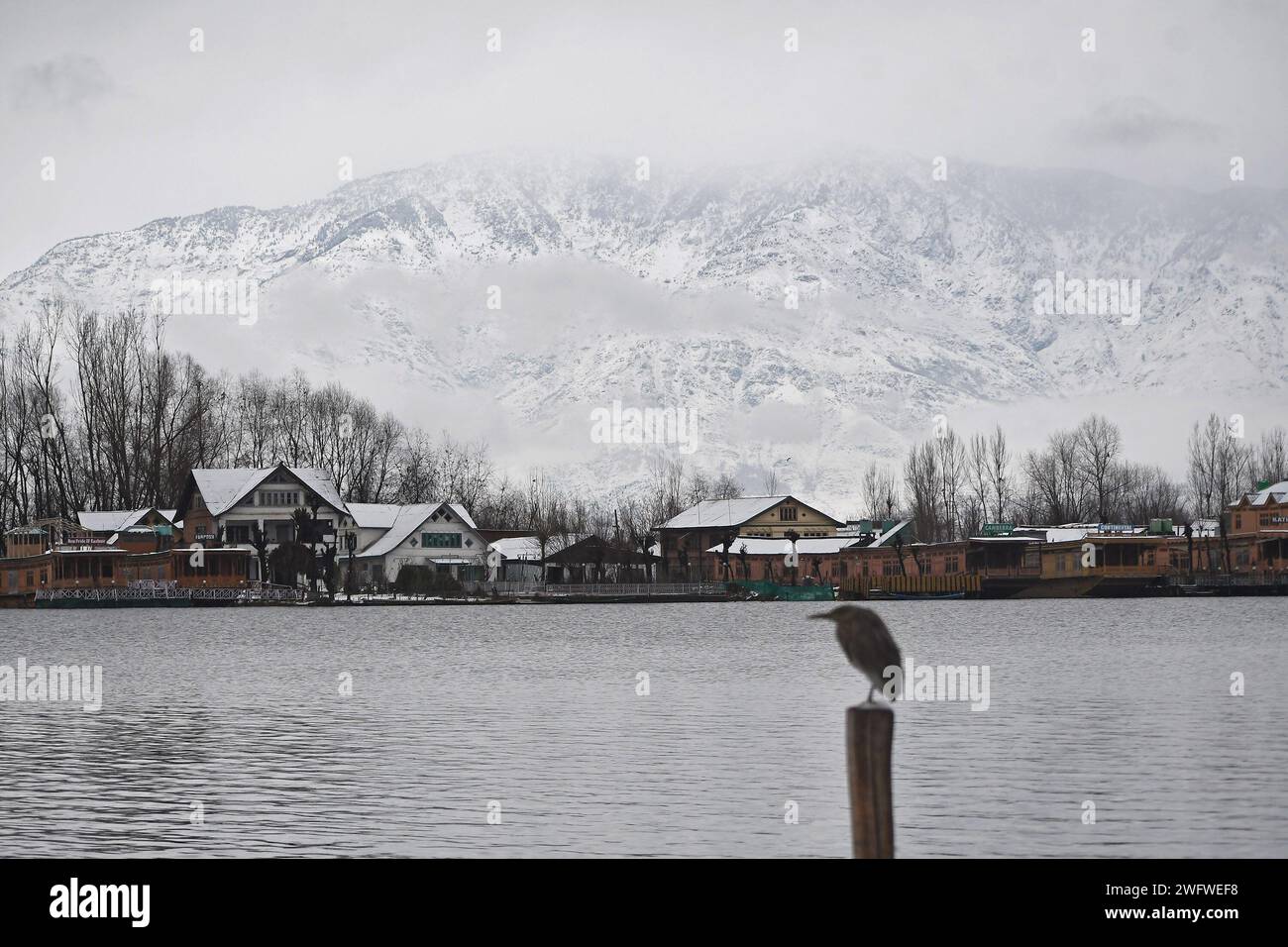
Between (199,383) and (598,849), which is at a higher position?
(199,383)

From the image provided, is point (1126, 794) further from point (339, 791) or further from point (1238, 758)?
point (339, 791)

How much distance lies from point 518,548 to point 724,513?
23.4m

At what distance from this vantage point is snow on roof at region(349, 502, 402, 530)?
147 metres

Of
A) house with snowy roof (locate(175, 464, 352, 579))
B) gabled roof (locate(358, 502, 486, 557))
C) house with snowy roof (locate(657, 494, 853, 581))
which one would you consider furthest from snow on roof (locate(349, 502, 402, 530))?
house with snowy roof (locate(657, 494, 853, 581))

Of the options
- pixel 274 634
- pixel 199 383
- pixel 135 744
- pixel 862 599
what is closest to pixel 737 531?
pixel 862 599

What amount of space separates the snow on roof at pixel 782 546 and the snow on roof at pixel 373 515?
33.4 meters

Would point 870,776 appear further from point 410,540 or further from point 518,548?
point 518,548

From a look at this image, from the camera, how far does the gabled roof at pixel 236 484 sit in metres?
133

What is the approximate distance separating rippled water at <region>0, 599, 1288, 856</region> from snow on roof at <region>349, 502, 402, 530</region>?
79.0 m

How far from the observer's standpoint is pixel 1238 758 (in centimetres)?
3094

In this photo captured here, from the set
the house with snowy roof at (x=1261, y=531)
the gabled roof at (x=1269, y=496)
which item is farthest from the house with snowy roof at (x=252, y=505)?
the gabled roof at (x=1269, y=496)

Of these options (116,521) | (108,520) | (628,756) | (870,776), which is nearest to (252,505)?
(116,521)
